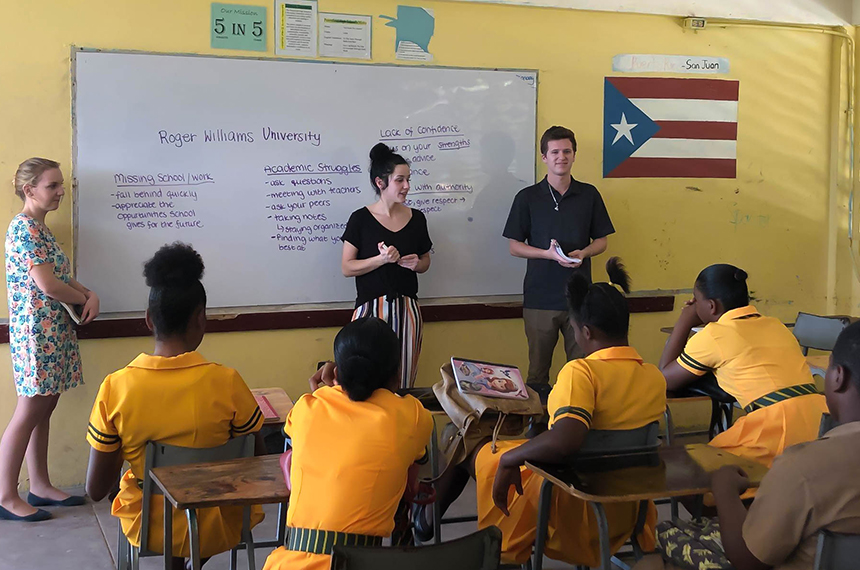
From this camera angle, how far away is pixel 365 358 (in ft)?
6.63

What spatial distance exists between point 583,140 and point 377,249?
4.99ft

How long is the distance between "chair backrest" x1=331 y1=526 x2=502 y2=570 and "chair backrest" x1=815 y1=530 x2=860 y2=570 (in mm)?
628

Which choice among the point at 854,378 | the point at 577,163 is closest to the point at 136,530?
the point at 854,378

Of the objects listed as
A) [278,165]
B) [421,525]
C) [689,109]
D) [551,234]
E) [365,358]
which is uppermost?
[689,109]

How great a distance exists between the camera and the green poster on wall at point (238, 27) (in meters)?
4.16

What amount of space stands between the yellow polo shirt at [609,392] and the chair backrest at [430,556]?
67 centimetres

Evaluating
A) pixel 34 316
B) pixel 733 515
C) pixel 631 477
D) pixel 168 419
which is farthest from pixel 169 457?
pixel 34 316

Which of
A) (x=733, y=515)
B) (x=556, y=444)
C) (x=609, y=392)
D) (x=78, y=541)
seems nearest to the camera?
→ (x=733, y=515)

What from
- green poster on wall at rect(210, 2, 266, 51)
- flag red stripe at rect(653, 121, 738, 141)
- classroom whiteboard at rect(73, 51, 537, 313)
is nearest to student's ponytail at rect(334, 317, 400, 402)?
classroom whiteboard at rect(73, 51, 537, 313)

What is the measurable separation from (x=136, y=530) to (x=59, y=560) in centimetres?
119

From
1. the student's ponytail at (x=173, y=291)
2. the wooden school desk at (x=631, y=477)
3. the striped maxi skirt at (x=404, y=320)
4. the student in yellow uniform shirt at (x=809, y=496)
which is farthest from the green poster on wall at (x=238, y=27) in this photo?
the student in yellow uniform shirt at (x=809, y=496)

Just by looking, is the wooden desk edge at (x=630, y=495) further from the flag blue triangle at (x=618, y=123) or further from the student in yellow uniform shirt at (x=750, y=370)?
the flag blue triangle at (x=618, y=123)

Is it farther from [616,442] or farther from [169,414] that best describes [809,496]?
[169,414]

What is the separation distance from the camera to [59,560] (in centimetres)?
337
